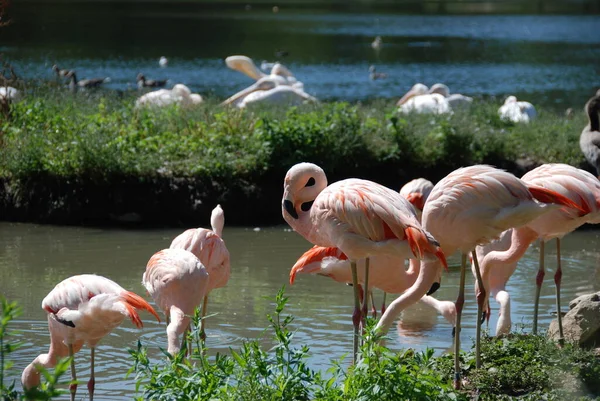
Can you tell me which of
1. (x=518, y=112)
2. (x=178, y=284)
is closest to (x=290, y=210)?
(x=178, y=284)

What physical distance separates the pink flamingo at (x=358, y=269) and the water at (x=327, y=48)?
846 cm

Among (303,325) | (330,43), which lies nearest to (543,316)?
(303,325)

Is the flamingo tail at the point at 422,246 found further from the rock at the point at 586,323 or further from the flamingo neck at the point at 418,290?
the rock at the point at 586,323

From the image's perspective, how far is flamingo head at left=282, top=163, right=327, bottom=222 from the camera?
5.29m

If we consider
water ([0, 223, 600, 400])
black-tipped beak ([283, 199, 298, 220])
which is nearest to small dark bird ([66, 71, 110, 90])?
water ([0, 223, 600, 400])

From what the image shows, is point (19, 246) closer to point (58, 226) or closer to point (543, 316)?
point (58, 226)

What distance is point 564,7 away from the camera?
40.5 meters

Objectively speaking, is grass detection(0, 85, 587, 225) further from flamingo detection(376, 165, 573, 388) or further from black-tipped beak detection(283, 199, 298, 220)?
flamingo detection(376, 165, 573, 388)

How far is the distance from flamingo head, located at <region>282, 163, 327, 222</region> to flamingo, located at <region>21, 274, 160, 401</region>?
101cm

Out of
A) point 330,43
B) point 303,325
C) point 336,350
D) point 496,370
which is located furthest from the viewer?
point 330,43

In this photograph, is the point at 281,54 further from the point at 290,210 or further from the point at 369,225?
the point at 369,225

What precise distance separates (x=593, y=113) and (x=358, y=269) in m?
3.93

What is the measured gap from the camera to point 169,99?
1207cm

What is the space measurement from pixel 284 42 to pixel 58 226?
62.5 ft
